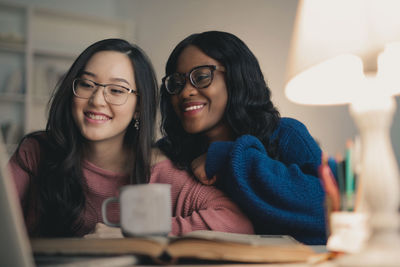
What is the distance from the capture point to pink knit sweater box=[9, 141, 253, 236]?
3.34 feet

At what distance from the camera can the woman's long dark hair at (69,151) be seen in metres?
1.19

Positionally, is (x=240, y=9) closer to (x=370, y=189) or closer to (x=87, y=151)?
(x=87, y=151)

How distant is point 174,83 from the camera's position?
4.97 feet

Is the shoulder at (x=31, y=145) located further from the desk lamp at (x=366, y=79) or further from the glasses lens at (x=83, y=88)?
the desk lamp at (x=366, y=79)

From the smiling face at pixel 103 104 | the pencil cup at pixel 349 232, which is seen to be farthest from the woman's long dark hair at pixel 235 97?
the pencil cup at pixel 349 232

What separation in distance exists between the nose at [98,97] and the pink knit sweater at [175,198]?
209 mm

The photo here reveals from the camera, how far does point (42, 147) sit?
4.40 ft

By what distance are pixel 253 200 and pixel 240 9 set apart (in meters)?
2.18

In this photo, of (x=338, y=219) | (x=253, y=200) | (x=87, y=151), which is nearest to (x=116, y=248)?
(x=338, y=219)

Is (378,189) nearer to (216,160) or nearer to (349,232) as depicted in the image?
(349,232)

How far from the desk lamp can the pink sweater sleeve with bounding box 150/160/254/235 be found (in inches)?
14.3

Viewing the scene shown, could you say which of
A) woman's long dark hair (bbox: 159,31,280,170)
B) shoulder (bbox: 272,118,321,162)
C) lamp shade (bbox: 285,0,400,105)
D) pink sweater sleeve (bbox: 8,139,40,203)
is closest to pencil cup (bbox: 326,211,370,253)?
lamp shade (bbox: 285,0,400,105)

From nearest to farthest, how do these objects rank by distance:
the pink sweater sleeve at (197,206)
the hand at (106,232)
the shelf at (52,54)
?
the hand at (106,232), the pink sweater sleeve at (197,206), the shelf at (52,54)

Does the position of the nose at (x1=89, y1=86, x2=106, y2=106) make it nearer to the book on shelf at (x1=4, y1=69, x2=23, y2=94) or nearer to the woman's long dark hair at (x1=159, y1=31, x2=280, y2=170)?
the woman's long dark hair at (x1=159, y1=31, x2=280, y2=170)
